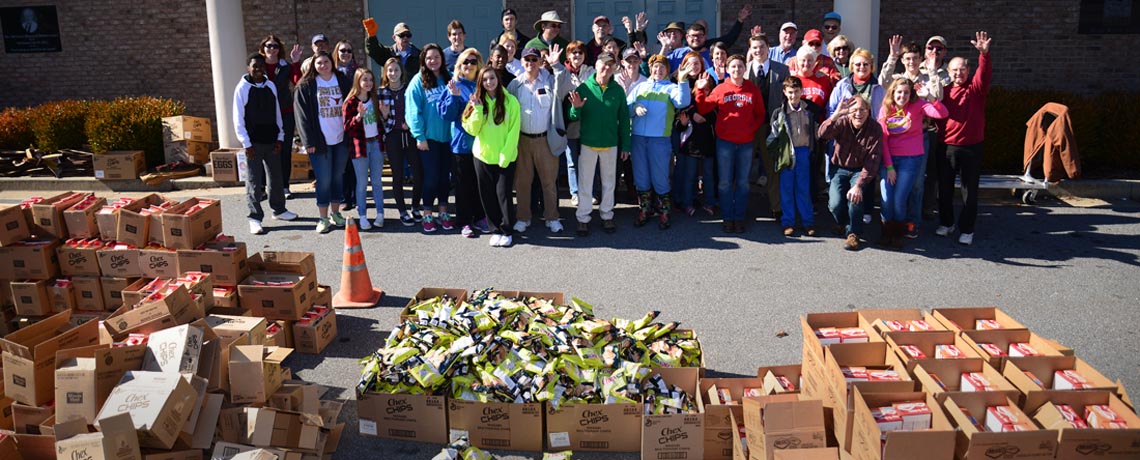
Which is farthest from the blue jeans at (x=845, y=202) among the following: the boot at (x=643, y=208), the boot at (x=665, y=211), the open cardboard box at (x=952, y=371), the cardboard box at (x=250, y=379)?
the cardboard box at (x=250, y=379)

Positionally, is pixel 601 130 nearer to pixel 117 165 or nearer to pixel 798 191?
pixel 798 191

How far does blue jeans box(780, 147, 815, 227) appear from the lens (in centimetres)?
1000

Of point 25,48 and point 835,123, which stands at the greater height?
point 25,48

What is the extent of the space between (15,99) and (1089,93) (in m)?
18.5

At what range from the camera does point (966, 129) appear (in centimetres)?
963

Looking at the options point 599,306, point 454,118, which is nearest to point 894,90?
point 599,306

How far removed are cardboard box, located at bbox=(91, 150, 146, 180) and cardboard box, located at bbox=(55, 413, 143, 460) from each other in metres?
9.94

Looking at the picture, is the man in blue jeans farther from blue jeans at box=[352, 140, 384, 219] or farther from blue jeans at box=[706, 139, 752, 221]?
blue jeans at box=[352, 140, 384, 219]

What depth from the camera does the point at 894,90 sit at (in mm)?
9344

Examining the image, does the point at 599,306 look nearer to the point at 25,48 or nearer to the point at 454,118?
the point at 454,118

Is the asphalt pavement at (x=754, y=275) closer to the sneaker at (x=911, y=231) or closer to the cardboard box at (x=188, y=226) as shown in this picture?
the sneaker at (x=911, y=231)

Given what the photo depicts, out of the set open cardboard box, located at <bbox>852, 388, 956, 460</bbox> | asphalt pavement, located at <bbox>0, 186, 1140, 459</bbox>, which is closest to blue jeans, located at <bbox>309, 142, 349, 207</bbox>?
asphalt pavement, located at <bbox>0, 186, 1140, 459</bbox>

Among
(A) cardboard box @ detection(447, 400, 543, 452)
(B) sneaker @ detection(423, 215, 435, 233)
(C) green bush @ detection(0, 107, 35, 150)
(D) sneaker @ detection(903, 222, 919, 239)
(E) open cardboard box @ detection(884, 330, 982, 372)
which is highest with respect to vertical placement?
(C) green bush @ detection(0, 107, 35, 150)

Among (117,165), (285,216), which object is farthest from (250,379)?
(117,165)
